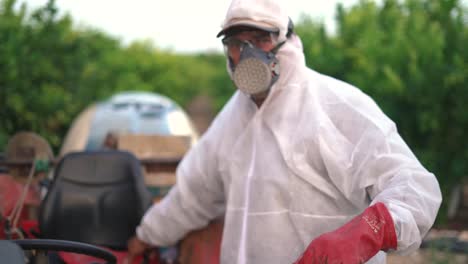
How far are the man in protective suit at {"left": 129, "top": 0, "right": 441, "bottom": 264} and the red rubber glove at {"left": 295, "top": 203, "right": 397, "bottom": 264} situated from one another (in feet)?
0.34

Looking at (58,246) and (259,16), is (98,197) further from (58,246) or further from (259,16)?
(259,16)

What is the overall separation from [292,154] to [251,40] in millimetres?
534

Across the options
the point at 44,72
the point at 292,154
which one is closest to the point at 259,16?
the point at 292,154

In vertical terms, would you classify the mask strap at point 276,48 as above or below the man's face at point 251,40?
below

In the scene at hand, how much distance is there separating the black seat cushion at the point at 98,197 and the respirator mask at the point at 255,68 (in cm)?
142

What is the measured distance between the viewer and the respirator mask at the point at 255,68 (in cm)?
332

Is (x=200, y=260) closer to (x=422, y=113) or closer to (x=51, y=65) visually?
(x=422, y=113)

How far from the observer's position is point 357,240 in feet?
8.79

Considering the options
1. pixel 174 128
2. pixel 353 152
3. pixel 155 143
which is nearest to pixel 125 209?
pixel 155 143

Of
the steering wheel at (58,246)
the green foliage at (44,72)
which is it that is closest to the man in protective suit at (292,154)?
the steering wheel at (58,246)

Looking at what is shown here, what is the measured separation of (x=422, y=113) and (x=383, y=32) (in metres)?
1.52

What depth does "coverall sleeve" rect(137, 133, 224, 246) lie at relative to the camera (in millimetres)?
3932

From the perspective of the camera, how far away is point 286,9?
3.51 metres

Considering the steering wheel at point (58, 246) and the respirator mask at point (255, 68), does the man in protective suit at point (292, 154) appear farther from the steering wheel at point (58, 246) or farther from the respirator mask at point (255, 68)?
the steering wheel at point (58, 246)
